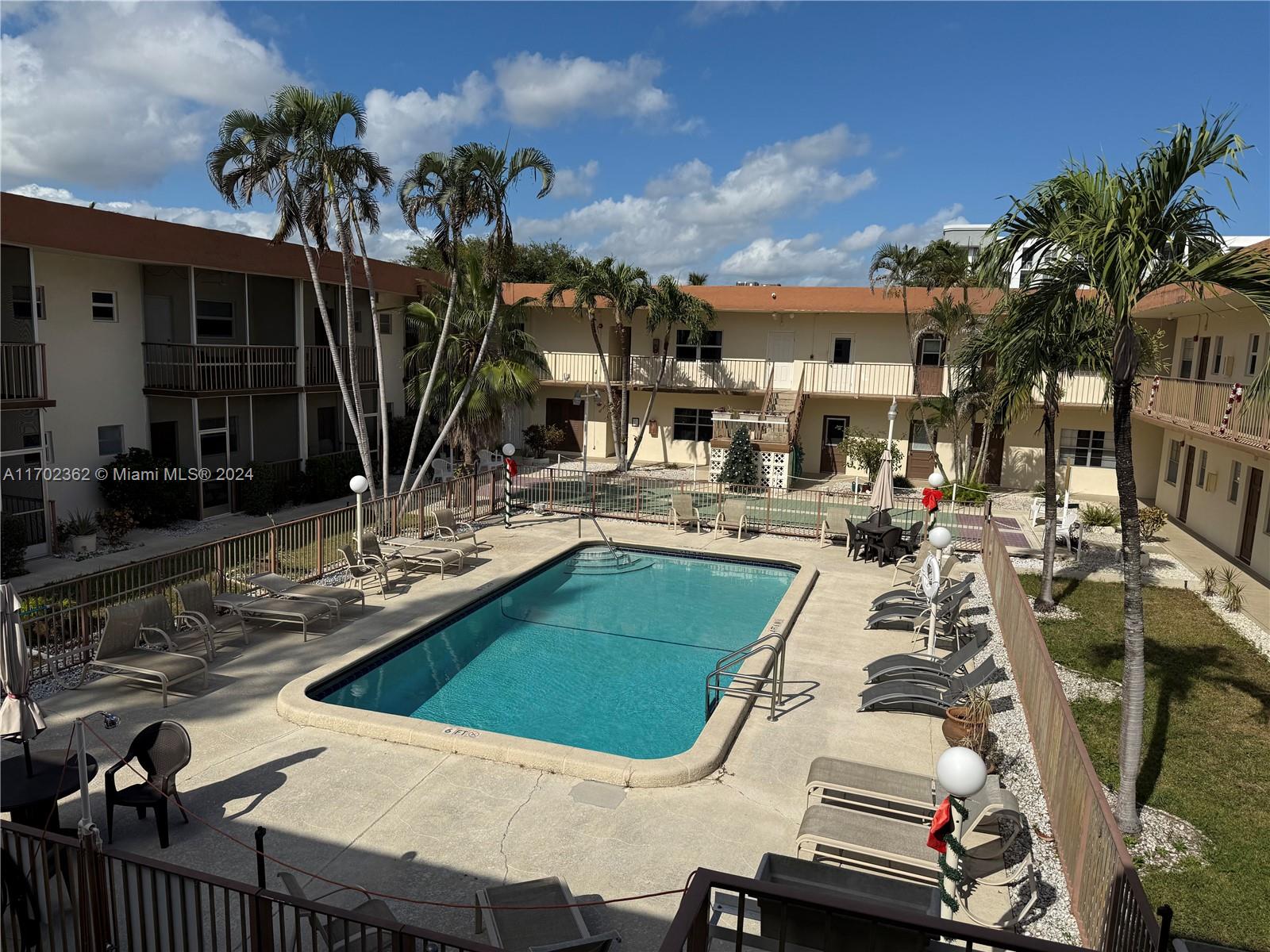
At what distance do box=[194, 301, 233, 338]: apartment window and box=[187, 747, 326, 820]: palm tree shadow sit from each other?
1686cm

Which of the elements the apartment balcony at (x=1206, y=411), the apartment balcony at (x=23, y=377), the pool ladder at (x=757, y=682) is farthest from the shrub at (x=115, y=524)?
the apartment balcony at (x=1206, y=411)

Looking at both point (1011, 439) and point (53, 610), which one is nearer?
point (53, 610)

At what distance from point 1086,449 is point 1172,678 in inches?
714

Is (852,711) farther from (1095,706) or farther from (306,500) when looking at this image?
(306,500)

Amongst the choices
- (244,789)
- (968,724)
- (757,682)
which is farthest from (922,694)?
(244,789)

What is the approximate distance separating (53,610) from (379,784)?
5.70 meters

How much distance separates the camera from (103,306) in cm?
1994

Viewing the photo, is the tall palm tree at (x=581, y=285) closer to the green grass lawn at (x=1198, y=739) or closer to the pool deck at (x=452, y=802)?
the green grass lawn at (x=1198, y=739)

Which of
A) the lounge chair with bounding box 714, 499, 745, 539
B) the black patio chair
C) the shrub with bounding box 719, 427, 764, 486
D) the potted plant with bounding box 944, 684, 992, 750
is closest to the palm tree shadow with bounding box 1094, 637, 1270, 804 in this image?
the potted plant with bounding box 944, 684, 992, 750

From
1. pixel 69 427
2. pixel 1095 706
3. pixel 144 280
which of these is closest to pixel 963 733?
pixel 1095 706

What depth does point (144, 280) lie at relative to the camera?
20969 mm

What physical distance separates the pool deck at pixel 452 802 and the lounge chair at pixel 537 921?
38 cm

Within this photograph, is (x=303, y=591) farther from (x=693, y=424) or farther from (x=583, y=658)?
(x=693, y=424)

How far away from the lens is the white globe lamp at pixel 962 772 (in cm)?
545
